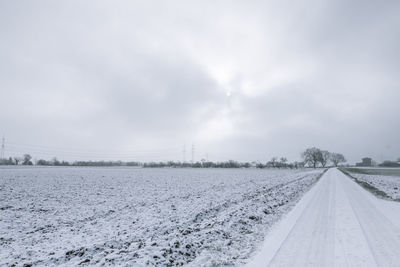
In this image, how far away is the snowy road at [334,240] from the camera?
241 inches

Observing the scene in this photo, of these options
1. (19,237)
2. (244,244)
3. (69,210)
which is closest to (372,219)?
(244,244)

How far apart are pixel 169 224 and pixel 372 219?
29.0 ft

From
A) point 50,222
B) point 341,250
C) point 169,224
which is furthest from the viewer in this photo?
point 50,222

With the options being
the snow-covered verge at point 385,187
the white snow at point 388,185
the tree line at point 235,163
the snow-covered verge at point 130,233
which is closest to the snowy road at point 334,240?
the snow-covered verge at point 130,233

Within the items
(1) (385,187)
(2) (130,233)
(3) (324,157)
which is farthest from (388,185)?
(3) (324,157)

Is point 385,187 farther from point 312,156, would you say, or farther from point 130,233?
point 312,156

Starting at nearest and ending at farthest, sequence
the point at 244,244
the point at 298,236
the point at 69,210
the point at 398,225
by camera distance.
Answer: the point at 244,244
the point at 298,236
the point at 398,225
the point at 69,210

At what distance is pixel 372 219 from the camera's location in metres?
10.9

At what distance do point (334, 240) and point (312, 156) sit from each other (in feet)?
600

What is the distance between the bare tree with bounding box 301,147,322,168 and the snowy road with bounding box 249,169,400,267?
174799 millimetres

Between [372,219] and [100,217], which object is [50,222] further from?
[372,219]

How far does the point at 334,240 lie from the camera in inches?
305

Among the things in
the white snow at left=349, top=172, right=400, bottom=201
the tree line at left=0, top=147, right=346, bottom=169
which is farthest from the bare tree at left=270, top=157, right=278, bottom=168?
the white snow at left=349, top=172, right=400, bottom=201

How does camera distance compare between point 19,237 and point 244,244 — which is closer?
point 244,244
